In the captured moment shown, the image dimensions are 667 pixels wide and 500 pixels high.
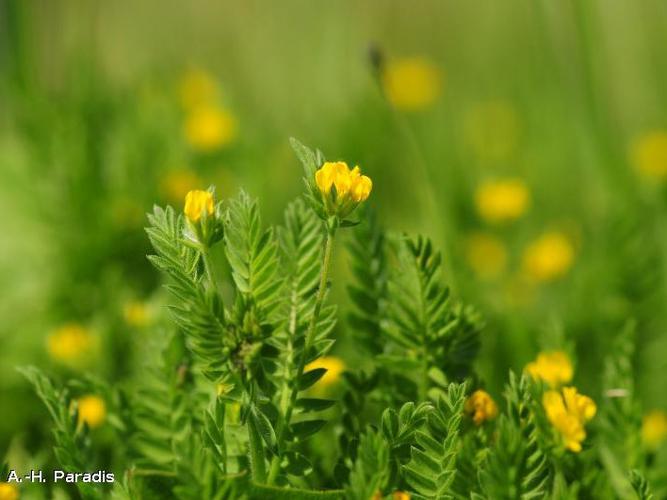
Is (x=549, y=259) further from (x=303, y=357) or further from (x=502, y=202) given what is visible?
(x=303, y=357)

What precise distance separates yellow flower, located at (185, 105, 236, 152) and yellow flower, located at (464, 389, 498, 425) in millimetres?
1637

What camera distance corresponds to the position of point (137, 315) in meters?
1.99

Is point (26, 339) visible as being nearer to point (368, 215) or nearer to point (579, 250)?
point (368, 215)

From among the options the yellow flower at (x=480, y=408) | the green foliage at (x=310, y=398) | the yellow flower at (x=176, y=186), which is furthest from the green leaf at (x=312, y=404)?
the yellow flower at (x=176, y=186)

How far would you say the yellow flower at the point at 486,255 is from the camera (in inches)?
105

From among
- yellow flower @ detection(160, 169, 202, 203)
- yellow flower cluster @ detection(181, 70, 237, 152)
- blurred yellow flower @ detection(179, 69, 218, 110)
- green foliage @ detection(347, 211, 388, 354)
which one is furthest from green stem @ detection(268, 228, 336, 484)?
blurred yellow flower @ detection(179, 69, 218, 110)

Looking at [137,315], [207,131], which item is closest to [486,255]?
[207,131]

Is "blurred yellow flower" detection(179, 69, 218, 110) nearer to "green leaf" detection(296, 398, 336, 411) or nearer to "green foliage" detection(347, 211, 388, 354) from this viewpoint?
"green foliage" detection(347, 211, 388, 354)

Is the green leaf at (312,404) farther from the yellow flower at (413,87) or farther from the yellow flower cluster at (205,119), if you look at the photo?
the yellow flower at (413,87)

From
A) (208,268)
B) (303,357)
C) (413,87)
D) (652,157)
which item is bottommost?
(303,357)

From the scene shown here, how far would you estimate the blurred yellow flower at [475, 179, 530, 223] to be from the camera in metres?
2.73

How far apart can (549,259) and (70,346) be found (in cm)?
121

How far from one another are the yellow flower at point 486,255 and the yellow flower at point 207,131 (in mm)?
796

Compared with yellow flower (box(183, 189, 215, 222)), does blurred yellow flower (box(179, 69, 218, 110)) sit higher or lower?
higher
